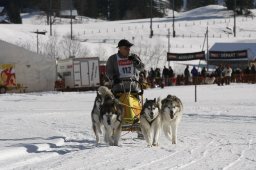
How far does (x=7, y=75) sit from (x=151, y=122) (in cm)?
2605

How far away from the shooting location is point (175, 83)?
34.9 metres

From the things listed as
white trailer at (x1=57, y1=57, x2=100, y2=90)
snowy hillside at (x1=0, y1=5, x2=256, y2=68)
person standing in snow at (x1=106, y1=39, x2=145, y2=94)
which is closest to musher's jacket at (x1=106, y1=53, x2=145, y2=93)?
person standing in snow at (x1=106, y1=39, x2=145, y2=94)

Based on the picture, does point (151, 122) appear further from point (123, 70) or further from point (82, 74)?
point (82, 74)

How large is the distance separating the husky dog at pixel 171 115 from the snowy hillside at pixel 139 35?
33.9 meters

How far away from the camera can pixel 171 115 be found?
988 centimetres

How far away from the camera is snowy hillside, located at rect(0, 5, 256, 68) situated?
58.3m

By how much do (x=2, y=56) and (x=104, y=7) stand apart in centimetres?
7671

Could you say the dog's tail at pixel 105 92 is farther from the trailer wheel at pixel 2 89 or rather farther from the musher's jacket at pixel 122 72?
the trailer wheel at pixel 2 89

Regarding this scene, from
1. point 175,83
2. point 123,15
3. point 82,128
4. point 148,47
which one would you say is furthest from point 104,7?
point 82,128

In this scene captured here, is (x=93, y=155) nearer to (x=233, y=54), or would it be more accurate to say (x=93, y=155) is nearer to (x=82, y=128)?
(x=82, y=128)

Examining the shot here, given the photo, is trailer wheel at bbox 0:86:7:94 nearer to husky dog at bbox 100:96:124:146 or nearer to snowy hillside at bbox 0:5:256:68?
snowy hillside at bbox 0:5:256:68

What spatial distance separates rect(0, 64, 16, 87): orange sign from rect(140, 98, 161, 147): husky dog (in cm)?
2550

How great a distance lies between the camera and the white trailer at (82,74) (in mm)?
33906

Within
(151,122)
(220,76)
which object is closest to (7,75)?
(220,76)
